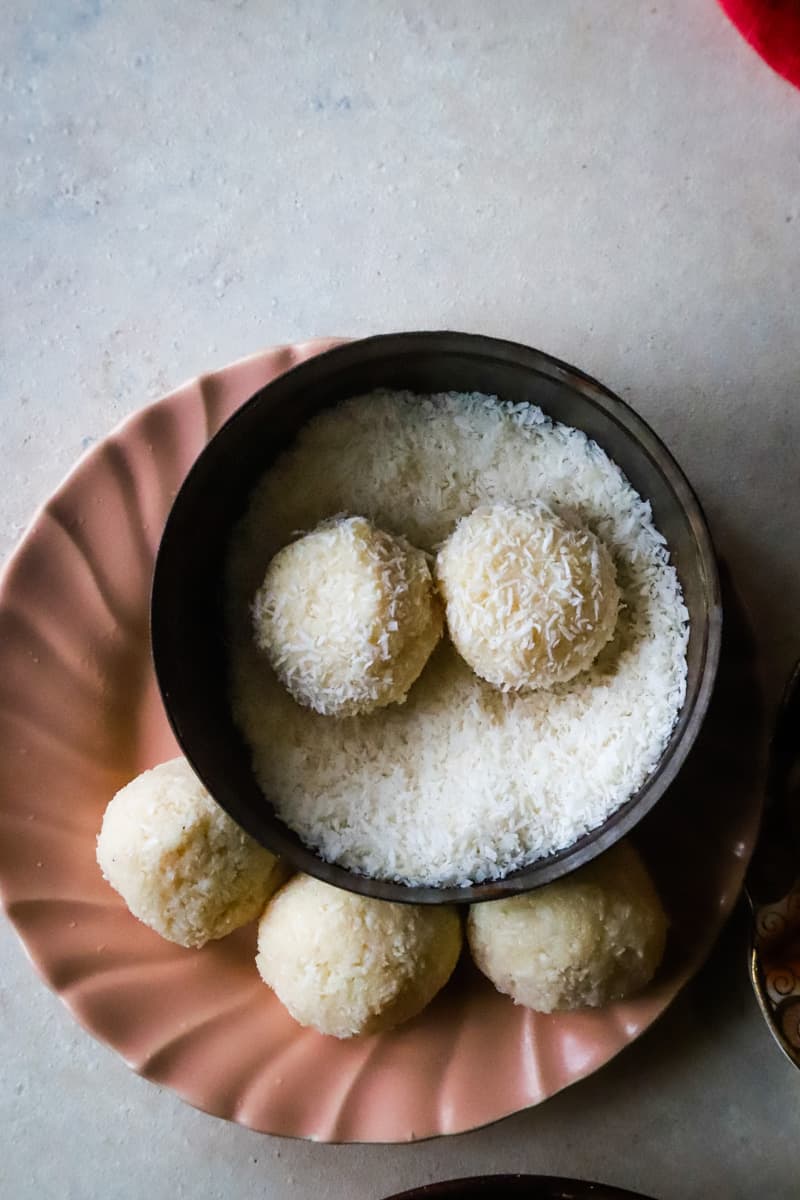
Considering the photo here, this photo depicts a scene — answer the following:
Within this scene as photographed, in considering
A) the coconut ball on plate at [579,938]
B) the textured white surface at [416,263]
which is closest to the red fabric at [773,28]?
the textured white surface at [416,263]

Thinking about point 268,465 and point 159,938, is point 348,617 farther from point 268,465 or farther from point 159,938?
point 159,938

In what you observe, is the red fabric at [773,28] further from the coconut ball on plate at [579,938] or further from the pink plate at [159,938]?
the coconut ball on plate at [579,938]

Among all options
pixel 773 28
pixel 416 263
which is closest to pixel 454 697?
pixel 416 263

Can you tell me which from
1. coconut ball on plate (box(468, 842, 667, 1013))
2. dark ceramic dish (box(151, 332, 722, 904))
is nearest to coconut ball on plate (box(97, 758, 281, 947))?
dark ceramic dish (box(151, 332, 722, 904))

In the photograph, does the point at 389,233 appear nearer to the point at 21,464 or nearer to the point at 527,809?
the point at 21,464

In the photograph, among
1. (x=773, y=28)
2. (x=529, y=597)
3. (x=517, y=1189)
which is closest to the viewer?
(x=529, y=597)

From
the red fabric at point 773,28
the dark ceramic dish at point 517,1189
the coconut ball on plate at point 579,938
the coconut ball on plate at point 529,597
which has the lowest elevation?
the dark ceramic dish at point 517,1189
